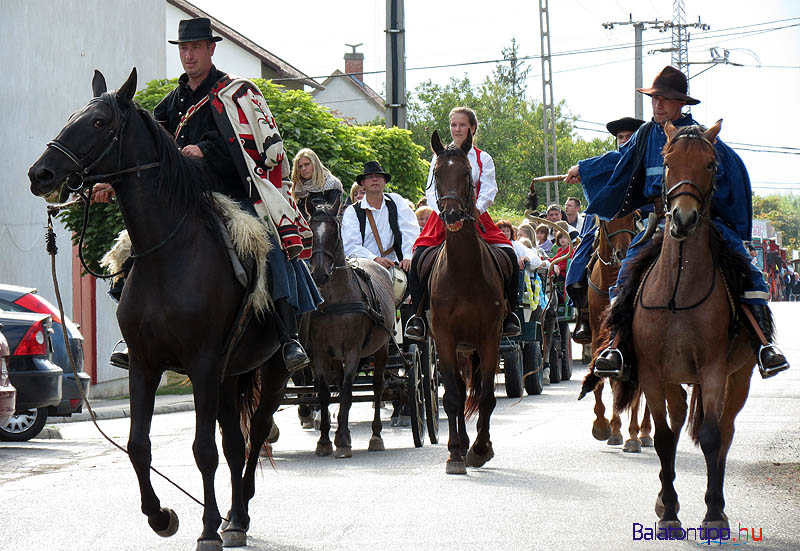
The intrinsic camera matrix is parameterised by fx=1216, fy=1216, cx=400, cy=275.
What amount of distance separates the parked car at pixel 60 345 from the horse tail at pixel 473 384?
4562 mm

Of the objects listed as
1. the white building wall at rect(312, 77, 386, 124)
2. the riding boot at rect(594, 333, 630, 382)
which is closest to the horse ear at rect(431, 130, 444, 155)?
the riding boot at rect(594, 333, 630, 382)

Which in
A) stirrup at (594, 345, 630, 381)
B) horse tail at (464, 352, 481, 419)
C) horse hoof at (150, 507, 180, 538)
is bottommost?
horse hoof at (150, 507, 180, 538)

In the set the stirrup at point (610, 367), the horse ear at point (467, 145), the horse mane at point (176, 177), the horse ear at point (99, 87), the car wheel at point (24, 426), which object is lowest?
the car wheel at point (24, 426)

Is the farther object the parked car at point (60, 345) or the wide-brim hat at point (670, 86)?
the parked car at point (60, 345)

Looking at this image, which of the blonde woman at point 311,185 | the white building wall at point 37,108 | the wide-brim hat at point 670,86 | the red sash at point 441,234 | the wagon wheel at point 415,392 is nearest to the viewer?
the wide-brim hat at point 670,86

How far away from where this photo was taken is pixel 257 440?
8.03m

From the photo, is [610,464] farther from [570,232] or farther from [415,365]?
[570,232]

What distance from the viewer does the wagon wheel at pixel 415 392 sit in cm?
1178

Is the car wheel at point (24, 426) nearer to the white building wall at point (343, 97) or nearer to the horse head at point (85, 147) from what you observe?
the horse head at point (85, 147)

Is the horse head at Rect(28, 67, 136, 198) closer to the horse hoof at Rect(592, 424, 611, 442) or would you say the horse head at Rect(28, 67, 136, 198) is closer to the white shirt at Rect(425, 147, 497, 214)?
the white shirt at Rect(425, 147, 497, 214)

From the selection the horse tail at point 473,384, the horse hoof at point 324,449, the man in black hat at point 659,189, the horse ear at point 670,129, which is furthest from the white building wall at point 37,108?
the horse ear at point 670,129

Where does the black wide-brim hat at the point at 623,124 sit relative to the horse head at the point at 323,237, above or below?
above

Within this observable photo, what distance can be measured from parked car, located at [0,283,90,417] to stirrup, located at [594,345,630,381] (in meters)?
7.50

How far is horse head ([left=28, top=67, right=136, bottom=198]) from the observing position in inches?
Answer: 258
